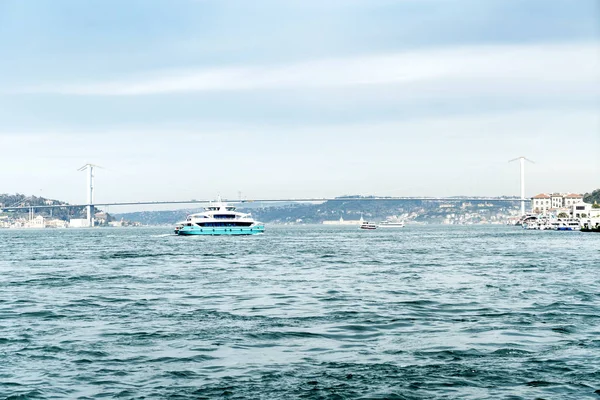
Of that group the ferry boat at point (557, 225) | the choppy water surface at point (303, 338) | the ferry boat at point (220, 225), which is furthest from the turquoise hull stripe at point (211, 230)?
the choppy water surface at point (303, 338)

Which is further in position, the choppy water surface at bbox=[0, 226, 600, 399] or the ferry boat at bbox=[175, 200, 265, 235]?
the ferry boat at bbox=[175, 200, 265, 235]

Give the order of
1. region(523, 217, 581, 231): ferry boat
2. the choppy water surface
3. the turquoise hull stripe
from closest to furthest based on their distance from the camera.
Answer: the choppy water surface
the turquoise hull stripe
region(523, 217, 581, 231): ferry boat

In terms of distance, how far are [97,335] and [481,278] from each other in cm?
1627

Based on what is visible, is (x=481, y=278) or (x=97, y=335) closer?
(x=97, y=335)

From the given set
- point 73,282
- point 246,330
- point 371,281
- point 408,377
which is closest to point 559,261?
point 371,281

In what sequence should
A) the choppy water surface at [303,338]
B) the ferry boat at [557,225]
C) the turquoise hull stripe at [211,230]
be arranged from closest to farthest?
the choppy water surface at [303,338] → the turquoise hull stripe at [211,230] → the ferry boat at [557,225]

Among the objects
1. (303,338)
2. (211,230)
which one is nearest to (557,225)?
(211,230)

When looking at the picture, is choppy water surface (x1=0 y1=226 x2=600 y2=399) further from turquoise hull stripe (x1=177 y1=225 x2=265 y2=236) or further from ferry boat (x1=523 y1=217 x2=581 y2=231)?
ferry boat (x1=523 y1=217 x2=581 y2=231)

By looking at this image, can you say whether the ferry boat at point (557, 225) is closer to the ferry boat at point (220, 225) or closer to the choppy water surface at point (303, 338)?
the ferry boat at point (220, 225)

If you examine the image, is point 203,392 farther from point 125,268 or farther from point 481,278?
point 125,268

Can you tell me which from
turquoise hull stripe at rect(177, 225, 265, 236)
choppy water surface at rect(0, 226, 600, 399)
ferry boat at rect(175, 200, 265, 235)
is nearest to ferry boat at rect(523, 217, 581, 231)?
ferry boat at rect(175, 200, 265, 235)

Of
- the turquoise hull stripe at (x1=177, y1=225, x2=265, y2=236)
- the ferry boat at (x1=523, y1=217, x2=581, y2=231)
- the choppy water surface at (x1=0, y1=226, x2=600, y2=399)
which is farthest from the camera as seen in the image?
the ferry boat at (x1=523, y1=217, x2=581, y2=231)

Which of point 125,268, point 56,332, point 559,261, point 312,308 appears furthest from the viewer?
point 559,261

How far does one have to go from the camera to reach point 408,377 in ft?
34.3
